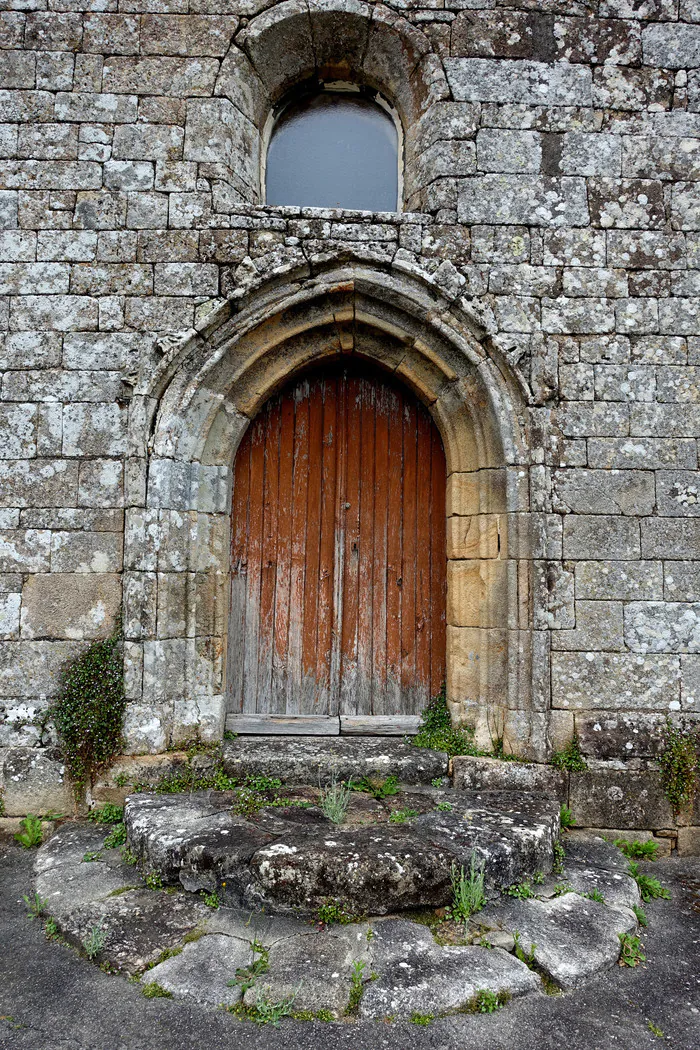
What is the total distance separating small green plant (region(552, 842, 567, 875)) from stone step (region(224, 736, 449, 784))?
0.73 metres

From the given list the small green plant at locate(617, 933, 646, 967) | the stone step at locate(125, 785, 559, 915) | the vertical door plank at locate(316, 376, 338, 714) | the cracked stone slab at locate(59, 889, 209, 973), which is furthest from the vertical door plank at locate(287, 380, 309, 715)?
the small green plant at locate(617, 933, 646, 967)

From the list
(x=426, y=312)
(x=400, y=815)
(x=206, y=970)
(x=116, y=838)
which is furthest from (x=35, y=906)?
(x=426, y=312)

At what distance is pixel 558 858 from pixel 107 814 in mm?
2534

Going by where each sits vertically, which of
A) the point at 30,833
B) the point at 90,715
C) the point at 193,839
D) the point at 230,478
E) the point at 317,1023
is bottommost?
the point at 317,1023

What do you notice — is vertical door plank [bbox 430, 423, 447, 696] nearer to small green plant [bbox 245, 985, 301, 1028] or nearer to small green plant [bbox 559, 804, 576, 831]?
small green plant [bbox 559, 804, 576, 831]

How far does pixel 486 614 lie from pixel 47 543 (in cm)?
272

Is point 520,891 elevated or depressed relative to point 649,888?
elevated

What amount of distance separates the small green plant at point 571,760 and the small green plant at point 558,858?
428 mm

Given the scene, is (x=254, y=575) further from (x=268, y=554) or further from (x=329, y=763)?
(x=329, y=763)

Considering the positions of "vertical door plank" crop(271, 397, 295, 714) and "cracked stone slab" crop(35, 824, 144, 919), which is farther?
"vertical door plank" crop(271, 397, 295, 714)

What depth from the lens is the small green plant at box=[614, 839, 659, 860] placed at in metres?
3.58

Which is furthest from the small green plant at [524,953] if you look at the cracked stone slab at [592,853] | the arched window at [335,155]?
the arched window at [335,155]

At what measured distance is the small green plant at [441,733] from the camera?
388 centimetres

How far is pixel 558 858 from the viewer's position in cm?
333
